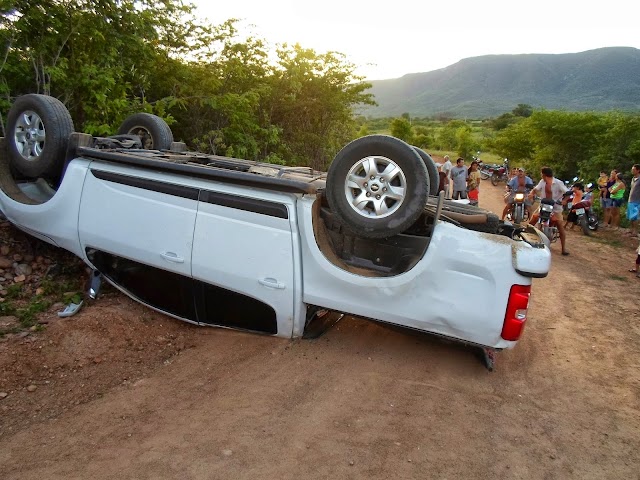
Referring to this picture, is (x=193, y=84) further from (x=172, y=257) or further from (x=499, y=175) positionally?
(x=499, y=175)

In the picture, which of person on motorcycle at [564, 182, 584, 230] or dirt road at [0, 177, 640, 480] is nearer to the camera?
dirt road at [0, 177, 640, 480]

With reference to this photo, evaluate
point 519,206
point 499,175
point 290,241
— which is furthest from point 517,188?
point 499,175

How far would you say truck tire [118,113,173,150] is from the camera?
5527mm

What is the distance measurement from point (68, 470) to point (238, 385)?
1.14 meters

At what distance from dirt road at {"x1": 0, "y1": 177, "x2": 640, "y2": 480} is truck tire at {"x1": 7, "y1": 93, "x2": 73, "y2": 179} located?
1374 mm

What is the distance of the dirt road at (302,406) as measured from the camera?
102 inches

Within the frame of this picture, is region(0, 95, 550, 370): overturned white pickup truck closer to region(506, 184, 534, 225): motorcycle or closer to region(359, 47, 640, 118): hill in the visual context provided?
region(506, 184, 534, 225): motorcycle

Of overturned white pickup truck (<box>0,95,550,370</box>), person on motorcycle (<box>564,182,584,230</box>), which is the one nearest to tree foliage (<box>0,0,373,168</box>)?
overturned white pickup truck (<box>0,95,550,370</box>)

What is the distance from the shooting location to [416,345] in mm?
3936

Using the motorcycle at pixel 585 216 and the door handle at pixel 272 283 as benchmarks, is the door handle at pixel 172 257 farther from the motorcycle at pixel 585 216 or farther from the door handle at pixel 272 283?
the motorcycle at pixel 585 216

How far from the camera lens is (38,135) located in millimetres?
4465

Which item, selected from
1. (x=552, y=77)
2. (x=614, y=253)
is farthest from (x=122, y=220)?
(x=552, y=77)

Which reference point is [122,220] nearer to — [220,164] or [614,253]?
[220,164]

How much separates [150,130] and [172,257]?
257cm
